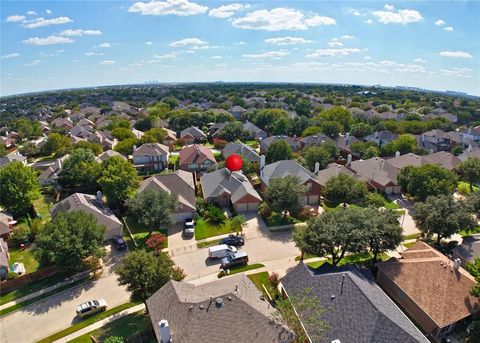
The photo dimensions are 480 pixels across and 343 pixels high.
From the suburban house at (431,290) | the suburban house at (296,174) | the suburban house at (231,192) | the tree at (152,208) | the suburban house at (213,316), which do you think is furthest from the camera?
the suburban house at (296,174)

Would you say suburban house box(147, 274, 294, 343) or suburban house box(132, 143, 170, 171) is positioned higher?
suburban house box(132, 143, 170, 171)

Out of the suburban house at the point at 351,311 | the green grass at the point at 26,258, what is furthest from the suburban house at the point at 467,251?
the green grass at the point at 26,258

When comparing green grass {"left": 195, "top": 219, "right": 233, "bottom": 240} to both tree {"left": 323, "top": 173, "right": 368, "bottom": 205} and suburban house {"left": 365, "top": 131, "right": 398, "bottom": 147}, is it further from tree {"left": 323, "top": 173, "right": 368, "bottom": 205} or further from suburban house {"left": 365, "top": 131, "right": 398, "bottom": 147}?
suburban house {"left": 365, "top": 131, "right": 398, "bottom": 147}

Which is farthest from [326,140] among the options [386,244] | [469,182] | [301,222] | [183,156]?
[386,244]

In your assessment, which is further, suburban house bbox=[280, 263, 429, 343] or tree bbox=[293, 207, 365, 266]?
tree bbox=[293, 207, 365, 266]

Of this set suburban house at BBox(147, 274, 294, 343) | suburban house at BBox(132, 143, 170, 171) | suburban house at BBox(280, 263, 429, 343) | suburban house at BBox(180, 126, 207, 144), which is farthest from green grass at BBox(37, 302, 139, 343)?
suburban house at BBox(180, 126, 207, 144)

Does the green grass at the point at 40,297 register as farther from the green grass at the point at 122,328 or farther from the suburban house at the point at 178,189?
the suburban house at the point at 178,189

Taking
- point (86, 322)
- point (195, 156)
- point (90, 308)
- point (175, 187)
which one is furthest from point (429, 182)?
point (86, 322)
